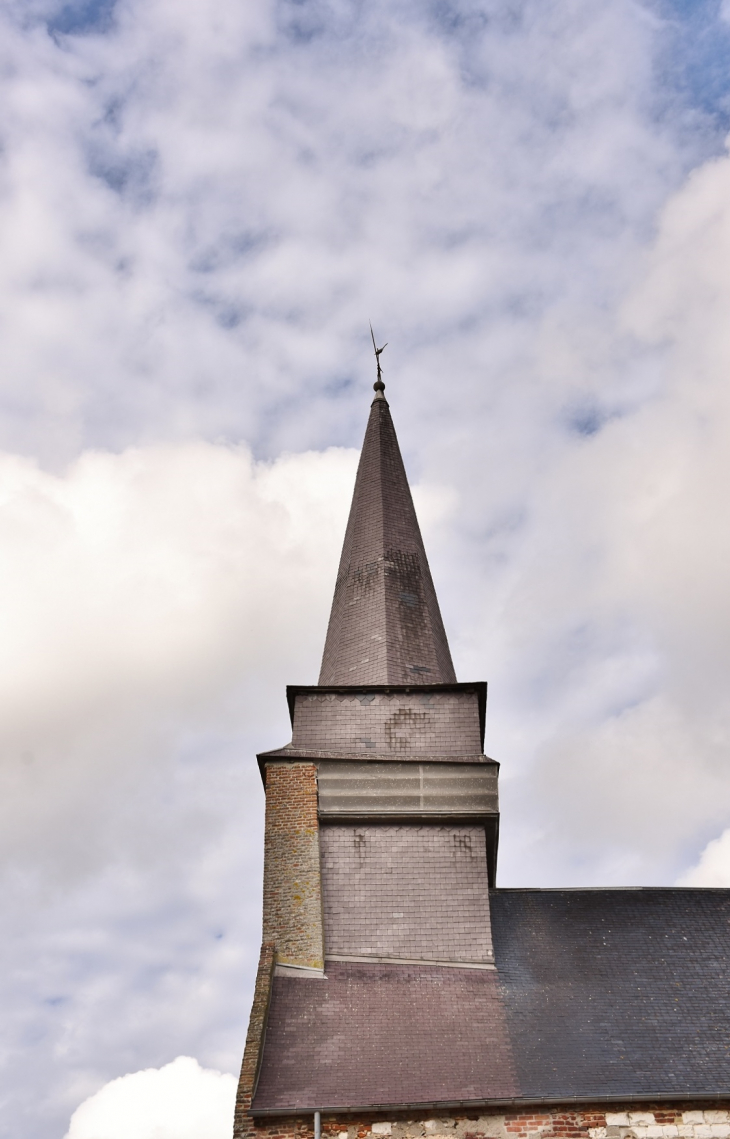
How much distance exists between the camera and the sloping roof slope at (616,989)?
12781 millimetres

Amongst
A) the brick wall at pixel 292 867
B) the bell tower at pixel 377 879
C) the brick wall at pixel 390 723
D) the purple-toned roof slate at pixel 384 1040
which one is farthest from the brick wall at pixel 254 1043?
the brick wall at pixel 390 723

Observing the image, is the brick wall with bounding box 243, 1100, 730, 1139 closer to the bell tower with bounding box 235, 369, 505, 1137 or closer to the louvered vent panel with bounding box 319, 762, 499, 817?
the bell tower with bounding box 235, 369, 505, 1137

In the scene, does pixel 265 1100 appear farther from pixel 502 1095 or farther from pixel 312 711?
pixel 312 711

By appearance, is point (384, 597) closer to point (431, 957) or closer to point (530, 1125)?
point (431, 957)

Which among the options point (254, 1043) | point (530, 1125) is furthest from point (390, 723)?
point (530, 1125)

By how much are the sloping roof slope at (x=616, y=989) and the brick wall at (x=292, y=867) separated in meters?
2.81

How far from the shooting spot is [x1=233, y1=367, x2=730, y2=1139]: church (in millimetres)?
12328

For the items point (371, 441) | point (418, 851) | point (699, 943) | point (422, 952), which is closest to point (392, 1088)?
point (422, 952)

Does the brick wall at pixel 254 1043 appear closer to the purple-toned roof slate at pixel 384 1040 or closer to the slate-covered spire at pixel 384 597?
the purple-toned roof slate at pixel 384 1040

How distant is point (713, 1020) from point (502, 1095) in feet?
11.5

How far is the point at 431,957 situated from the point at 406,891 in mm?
983

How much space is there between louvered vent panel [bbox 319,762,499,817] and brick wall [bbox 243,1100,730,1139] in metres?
4.35

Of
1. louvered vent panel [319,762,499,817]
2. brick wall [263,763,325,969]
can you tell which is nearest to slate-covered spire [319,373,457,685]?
louvered vent panel [319,762,499,817]

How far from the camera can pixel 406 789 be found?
1573 centimetres
